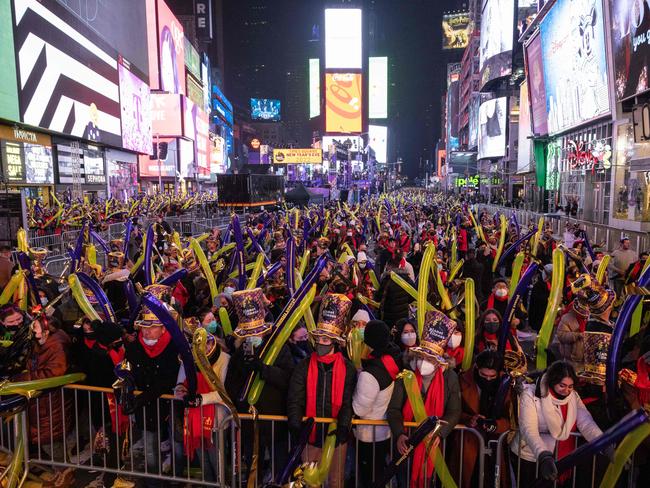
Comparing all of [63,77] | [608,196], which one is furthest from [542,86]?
[63,77]

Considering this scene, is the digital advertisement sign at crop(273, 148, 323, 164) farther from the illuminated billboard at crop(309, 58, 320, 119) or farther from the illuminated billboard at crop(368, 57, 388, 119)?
the illuminated billboard at crop(368, 57, 388, 119)

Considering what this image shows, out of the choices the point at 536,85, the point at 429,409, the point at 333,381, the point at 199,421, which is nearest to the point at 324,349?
the point at 333,381

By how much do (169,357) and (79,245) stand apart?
5.84 m

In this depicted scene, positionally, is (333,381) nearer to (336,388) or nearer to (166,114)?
(336,388)

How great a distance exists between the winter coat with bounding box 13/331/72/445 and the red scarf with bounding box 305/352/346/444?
2.28 m

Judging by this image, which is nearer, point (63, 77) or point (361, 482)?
point (361, 482)

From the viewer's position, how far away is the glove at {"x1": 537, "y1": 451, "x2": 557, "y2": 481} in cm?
332

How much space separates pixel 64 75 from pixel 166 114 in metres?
29.8

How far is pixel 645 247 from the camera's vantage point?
39.8 feet

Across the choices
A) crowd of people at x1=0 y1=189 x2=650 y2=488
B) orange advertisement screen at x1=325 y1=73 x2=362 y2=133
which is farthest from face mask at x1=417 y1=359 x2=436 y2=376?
orange advertisement screen at x1=325 y1=73 x2=362 y2=133

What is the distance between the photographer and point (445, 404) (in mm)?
4094

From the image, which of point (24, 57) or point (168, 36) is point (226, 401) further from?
point (168, 36)

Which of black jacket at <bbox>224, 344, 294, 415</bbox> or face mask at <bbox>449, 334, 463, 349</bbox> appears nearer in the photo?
black jacket at <bbox>224, 344, 294, 415</bbox>

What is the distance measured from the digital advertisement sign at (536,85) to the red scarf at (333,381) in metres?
34.9
